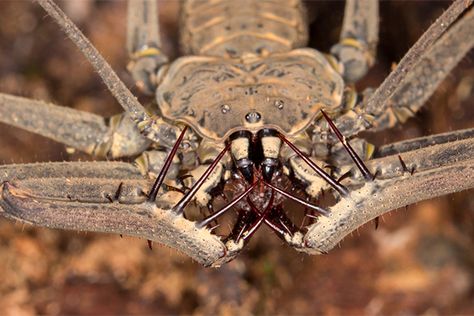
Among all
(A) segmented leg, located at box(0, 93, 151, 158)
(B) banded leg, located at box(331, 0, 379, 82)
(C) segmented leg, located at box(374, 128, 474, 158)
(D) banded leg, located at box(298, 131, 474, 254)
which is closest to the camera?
(D) banded leg, located at box(298, 131, 474, 254)

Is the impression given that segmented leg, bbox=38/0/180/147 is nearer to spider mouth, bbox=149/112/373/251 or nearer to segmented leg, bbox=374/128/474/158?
spider mouth, bbox=149/112/373/251

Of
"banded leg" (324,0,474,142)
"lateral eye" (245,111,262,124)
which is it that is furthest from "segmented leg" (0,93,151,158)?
"banded leg" (324,0,474,142)

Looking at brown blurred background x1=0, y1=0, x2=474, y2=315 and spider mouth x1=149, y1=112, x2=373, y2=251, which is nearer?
spider mouth x1=149, y1=112, x2=373, y2=251

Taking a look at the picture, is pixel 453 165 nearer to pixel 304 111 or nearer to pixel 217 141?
pixel 304 111

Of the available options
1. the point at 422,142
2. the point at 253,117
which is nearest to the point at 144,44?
the point at 253,117

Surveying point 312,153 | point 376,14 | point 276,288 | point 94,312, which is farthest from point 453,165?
point 94,312

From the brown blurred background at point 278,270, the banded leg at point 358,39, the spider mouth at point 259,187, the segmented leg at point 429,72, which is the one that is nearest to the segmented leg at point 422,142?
the spider mouth at point 259,187
